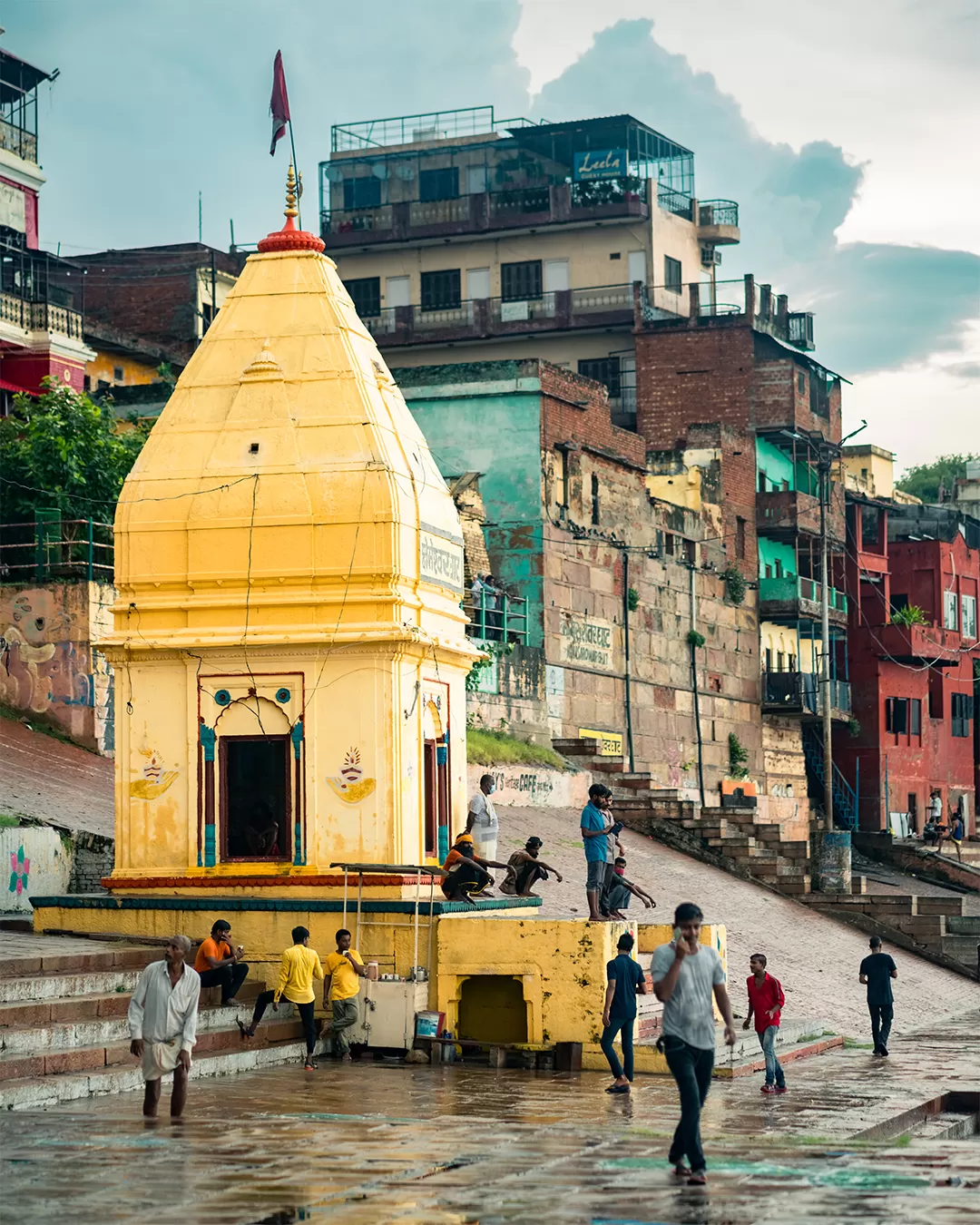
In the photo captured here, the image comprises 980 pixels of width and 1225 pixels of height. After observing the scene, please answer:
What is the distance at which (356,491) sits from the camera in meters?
18.2

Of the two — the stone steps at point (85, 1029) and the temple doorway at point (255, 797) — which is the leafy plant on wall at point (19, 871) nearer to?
the temple doorway at point (255, 797)

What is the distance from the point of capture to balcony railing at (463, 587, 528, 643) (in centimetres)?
3634

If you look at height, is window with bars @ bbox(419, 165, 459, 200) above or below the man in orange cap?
above

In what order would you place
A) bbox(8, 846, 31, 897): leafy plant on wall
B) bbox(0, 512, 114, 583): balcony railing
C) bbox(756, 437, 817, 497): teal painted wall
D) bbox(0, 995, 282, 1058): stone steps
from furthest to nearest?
bbox(756, 437, 817, 497): teal painted wall → bbox(0, 512, 114, 583): balcony railing → bbox(8, 846, 31, 897): leafy plant on wall → bbox(0, 995, 282, 1058): stone steps

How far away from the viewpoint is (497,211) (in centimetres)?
5788

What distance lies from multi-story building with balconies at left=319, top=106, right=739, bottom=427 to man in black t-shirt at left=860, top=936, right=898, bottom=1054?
34.1 m

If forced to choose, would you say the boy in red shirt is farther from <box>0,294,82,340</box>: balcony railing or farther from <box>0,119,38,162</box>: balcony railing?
<box>0,119,38,162</box>: balcony railing

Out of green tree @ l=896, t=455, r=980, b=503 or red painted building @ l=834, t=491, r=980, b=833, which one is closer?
red painted building @ l=834, t=491, r=980, b=833

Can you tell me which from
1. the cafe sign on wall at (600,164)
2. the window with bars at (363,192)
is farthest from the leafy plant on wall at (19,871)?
the window with bars at (363,192)

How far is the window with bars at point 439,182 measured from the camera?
59875 millimetres

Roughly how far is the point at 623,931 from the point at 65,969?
4.66 meters

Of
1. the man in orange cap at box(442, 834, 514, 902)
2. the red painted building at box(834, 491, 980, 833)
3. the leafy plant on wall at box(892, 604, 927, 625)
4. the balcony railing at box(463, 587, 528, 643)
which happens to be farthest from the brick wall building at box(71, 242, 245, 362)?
the man in orange cap at box(442, 834, 514, 902)

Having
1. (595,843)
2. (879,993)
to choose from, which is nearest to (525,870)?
(595,843)

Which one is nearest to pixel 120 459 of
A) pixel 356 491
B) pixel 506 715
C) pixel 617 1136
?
pixel 506 715
